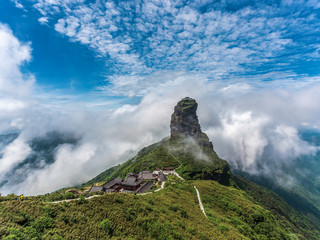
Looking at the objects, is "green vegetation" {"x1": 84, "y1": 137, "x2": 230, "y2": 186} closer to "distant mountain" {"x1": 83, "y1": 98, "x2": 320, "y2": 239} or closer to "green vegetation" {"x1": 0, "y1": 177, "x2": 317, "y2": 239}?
"distant mountain" {"x1": 83, "y1": 98, "x2": 320, "y2": 239}

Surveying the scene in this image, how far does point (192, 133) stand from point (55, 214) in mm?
160178

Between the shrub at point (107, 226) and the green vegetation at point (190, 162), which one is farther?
the green vegetation at point (190, 162)

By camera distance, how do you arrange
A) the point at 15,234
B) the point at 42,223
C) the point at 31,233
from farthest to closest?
the point at 42,223 < the point at 31,233 < the point at 15,234

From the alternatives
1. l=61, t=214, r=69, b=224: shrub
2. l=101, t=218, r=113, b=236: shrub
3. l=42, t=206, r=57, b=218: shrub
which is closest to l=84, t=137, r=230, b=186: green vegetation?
l=101, t=218, r=113, b=236: shrub

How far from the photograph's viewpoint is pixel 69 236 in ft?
53.0

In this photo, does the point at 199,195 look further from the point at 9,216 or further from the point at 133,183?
the point at 9,216

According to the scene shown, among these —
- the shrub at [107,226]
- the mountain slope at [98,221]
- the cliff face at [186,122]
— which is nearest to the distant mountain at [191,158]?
the cliff face at [186,122]

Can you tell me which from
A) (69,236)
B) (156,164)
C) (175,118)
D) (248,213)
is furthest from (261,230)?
(175,118)

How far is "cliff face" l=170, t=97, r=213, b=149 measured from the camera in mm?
170062

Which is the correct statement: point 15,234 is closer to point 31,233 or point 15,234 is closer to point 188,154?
point 31,233

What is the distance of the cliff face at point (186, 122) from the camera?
558 feet

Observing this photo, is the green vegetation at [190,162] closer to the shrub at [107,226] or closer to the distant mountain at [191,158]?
the distant mountain at [191,158]

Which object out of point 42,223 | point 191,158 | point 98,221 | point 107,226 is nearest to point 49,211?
point 42,223

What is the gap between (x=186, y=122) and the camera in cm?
17375
